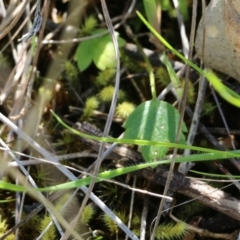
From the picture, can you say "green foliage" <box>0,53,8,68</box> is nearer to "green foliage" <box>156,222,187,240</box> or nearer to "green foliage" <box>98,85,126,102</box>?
"green foliage" <box>98,85,126,102</box>

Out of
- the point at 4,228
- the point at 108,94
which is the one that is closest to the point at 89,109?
the point at 108,94

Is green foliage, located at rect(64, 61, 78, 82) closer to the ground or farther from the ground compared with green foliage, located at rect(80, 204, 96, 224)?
farther from the ground

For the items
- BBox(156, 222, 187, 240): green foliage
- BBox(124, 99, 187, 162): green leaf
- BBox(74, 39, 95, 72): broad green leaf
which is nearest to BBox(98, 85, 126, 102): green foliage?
BBox(74, 39, 95, 72): broad green leaf

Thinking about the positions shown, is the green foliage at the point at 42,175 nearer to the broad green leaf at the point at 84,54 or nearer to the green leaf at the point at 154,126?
the green leaf at the point at 154,126

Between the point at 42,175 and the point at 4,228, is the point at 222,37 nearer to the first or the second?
the point at 42,175

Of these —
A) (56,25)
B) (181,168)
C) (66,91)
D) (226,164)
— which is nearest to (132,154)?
(181,168)

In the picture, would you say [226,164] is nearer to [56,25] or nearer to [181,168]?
[181,168]

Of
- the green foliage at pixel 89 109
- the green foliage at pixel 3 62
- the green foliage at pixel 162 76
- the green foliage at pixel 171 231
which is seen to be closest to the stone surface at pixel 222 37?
the green foliage at pixel 162 76

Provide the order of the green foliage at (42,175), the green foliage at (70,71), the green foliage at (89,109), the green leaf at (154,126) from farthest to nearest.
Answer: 1. the green foliage at (70,71)
2. the green foliage at (89,109)
3. the green foliage at (42,175)
4. the green leaf at (154,126)
